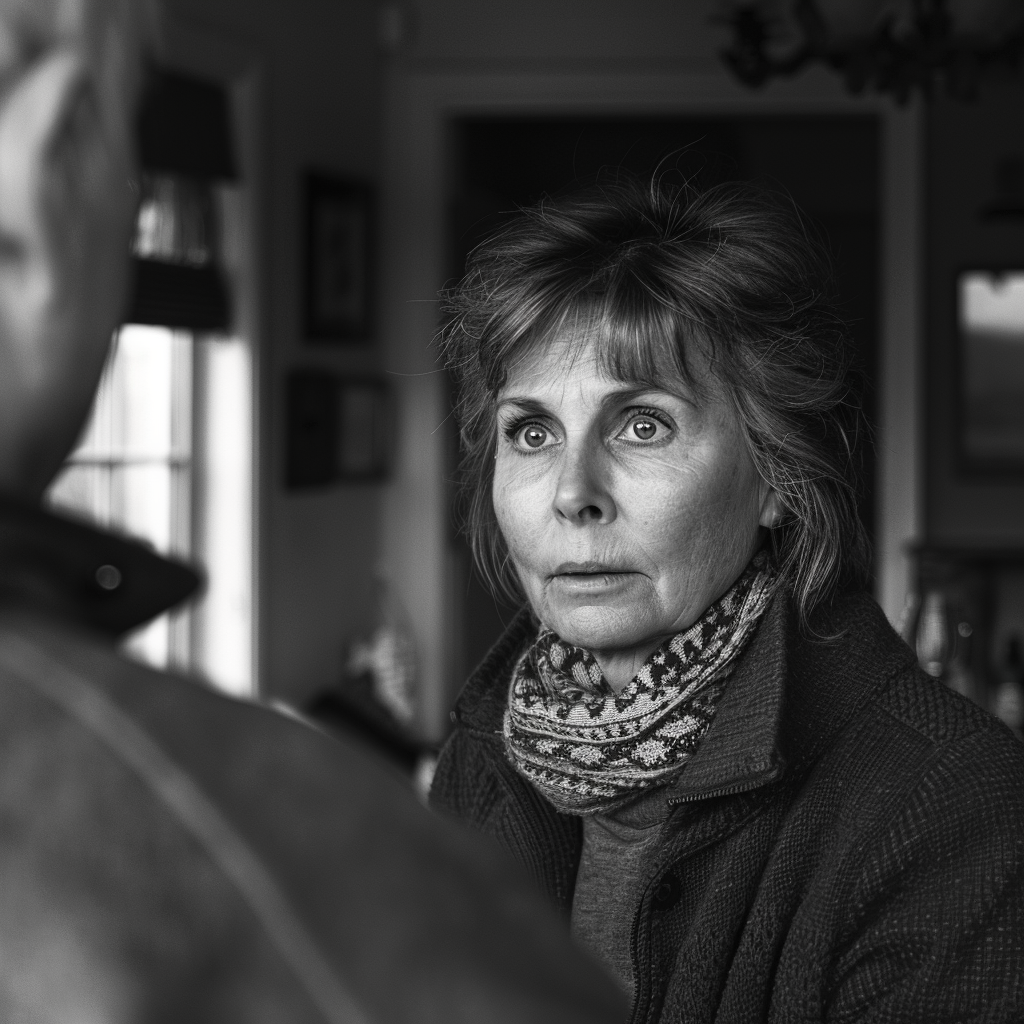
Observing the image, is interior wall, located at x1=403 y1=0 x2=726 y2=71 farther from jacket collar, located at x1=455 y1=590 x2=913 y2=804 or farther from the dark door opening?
jacket collar, located at x1=455 y1=590 x2=913 y2=804

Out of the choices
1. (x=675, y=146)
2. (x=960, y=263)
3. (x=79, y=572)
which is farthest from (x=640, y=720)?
(x=960, y=263)

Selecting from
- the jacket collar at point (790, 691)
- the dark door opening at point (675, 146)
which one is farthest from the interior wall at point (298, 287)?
the jacket collar at point (790, 691)

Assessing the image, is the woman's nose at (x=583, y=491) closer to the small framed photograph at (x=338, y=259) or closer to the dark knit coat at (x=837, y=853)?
the dark knit coat at (x=837, y=853)

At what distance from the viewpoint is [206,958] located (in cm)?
28

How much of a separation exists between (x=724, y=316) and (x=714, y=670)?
28 centimetres

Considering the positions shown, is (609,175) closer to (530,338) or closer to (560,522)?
(530,338)

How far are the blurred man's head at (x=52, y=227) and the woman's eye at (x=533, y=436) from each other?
2.47 feet

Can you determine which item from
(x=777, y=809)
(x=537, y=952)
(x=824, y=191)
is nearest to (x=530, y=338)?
(x=777, y=809)

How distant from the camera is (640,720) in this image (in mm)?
1071

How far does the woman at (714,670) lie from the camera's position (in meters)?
0.90

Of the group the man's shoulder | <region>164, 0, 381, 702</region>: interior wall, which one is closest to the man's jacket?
the man's shoulder

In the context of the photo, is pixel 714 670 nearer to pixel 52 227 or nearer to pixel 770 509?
pixel 770 509

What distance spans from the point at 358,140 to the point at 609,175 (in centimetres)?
361

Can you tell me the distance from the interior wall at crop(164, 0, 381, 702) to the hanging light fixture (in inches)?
66.5
